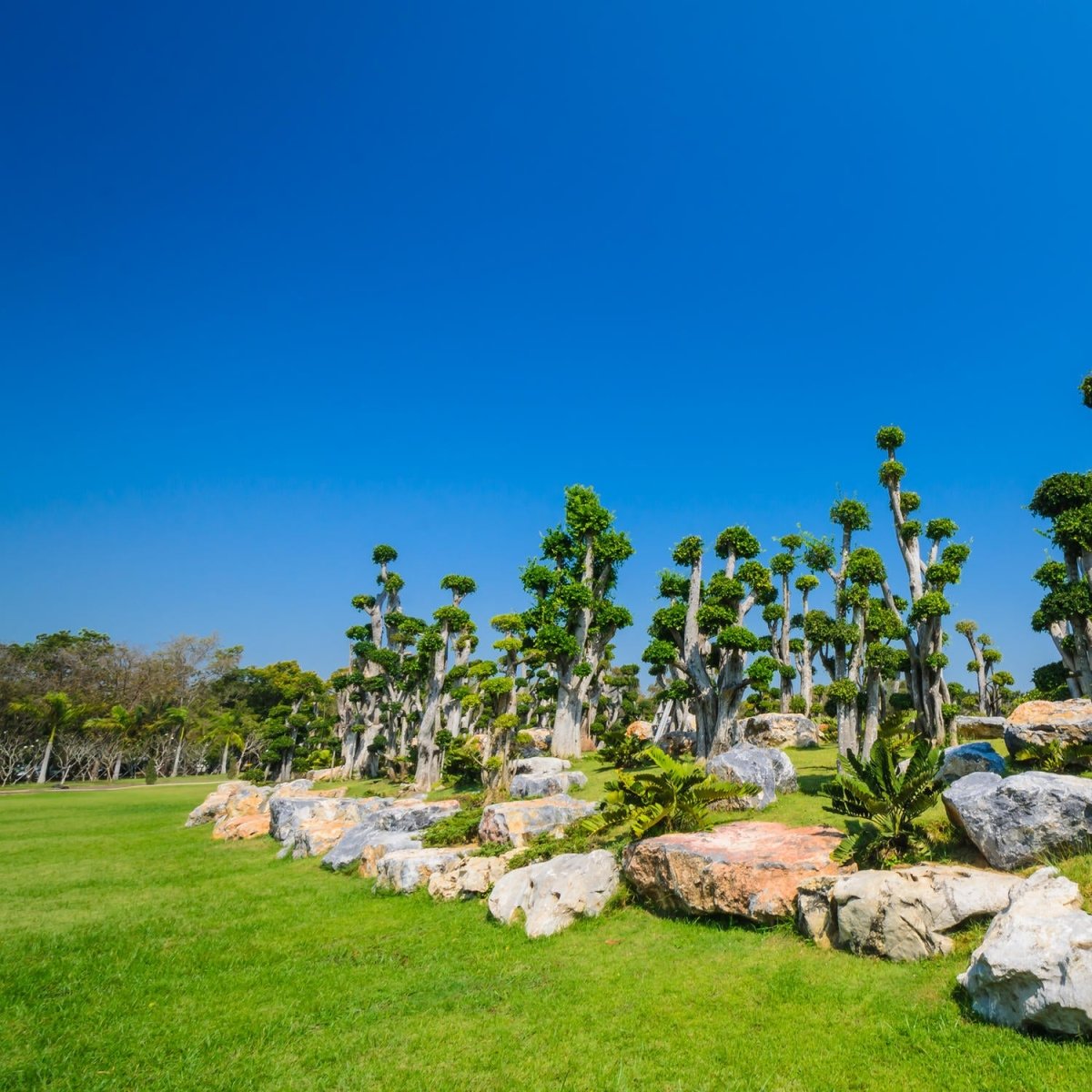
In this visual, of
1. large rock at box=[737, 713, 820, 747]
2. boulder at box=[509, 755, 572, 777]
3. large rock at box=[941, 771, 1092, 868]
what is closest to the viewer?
large rock at box=[941, 771, 1092, 868]

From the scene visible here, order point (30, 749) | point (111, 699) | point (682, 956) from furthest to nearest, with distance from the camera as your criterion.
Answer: point (111, 699) → point (30, 749) → point (682, 956)

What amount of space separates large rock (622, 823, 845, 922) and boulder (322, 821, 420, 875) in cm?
599

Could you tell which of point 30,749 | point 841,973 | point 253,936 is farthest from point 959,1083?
point 30,749

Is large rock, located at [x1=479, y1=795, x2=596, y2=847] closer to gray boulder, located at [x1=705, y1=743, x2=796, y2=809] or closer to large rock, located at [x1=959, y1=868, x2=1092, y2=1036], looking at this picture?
gray boulder, located at [x1=705, y1=743, x2=796, y2=809]

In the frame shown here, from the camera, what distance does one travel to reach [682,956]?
7.71m

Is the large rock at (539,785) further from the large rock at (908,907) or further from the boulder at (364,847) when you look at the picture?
the large rock at (908,907)

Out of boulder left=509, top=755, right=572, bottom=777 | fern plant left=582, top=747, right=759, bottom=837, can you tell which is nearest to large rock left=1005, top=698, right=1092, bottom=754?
fern plant left=582, top=747, right=759, bottom=837

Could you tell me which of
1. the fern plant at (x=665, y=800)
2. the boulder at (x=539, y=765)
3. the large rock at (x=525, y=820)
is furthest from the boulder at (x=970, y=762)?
the boulder at (x=539, y=765)

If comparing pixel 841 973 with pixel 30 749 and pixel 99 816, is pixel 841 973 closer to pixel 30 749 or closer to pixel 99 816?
pixel 99 816

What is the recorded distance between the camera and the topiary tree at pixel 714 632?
21594 mm

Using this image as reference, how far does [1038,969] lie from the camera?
518 cm

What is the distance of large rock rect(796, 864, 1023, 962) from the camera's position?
6.91 metres

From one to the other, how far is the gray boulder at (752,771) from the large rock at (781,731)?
1088cm

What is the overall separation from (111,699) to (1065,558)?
69106mm
